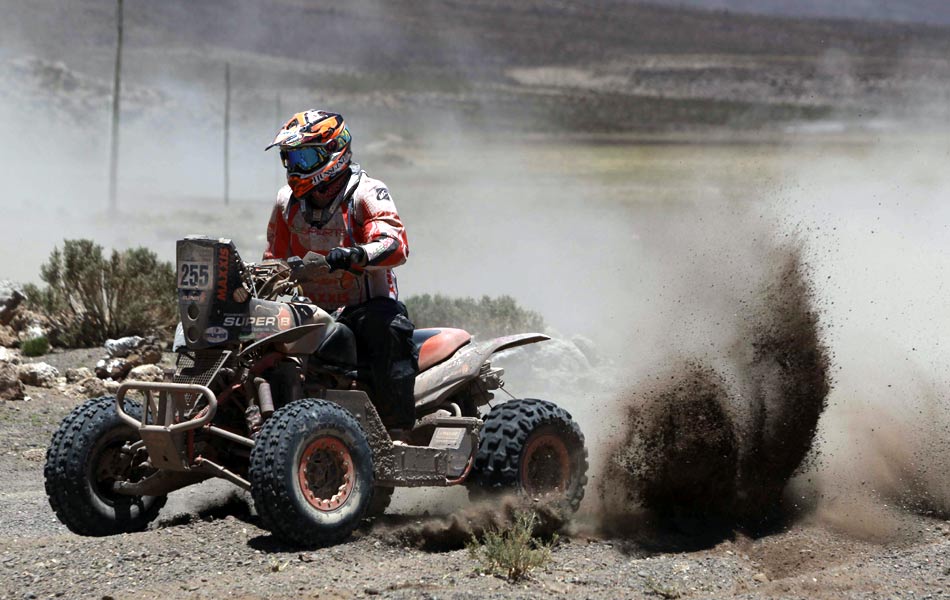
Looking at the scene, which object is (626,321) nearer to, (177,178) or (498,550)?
(498,550)

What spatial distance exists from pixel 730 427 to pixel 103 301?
9.78 metres

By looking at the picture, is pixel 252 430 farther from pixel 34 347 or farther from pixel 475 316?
pixel 475 316

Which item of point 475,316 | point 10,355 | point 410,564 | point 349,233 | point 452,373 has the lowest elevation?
point 410,564

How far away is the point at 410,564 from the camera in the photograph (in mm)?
7523

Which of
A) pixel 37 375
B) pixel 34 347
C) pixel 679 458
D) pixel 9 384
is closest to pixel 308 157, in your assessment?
pixel 679 458

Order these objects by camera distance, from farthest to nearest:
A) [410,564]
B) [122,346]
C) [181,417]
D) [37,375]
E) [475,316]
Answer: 1. [475,316]
2. [122,346]
3. [37,375]
4. [181,417]
5. [410,564]

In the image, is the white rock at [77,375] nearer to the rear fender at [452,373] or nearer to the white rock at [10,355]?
the white rock at [10,355]

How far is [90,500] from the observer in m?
7.91

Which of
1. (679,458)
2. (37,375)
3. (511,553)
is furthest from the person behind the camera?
(37,375)

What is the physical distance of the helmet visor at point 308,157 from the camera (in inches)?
327

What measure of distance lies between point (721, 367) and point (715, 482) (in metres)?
1.41

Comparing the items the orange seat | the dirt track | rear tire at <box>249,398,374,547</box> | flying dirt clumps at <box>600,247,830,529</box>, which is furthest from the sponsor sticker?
flying dirt clumps at <box>600,247,830,529</box>

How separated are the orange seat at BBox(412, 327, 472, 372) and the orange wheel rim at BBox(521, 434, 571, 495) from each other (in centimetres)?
79

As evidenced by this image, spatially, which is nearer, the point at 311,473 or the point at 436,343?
the point at 311,473
